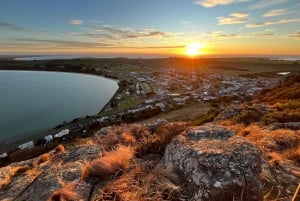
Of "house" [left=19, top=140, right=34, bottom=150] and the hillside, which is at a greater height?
the hillside

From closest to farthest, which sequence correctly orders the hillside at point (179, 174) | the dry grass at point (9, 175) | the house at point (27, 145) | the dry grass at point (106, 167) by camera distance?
the hillside at point (179, 174), the dry grass at point (106, 167), the dry grass at point (9, 175), the house at point (27, 145)

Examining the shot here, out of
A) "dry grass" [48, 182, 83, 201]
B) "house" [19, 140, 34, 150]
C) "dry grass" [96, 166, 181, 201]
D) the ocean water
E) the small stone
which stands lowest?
the ocean water

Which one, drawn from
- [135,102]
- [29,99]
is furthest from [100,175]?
[29,99]

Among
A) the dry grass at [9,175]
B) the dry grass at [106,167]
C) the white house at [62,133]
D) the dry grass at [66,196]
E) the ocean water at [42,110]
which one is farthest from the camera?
the ocean water at [42,110]

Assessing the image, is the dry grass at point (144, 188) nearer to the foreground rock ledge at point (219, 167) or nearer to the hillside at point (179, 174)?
the hillside at point (179, 174)

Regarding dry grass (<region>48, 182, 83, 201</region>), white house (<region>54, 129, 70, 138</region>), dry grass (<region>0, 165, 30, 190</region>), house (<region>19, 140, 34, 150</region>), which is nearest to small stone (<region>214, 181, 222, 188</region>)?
dry grass (<region>48, 182, 83, 201</region>)

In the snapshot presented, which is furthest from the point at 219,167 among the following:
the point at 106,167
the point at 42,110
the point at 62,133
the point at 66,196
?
the point at 42,110

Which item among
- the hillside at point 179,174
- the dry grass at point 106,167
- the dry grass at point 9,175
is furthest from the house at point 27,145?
the dry grass at point 106,167

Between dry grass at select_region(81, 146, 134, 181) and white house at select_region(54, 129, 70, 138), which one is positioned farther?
white house at select_region(54, 129, 70, 138)

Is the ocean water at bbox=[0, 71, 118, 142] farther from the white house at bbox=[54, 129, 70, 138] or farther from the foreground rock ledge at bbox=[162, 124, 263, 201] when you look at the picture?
the foreground rock ledge at bbox=[162, 124, 263, 201]
